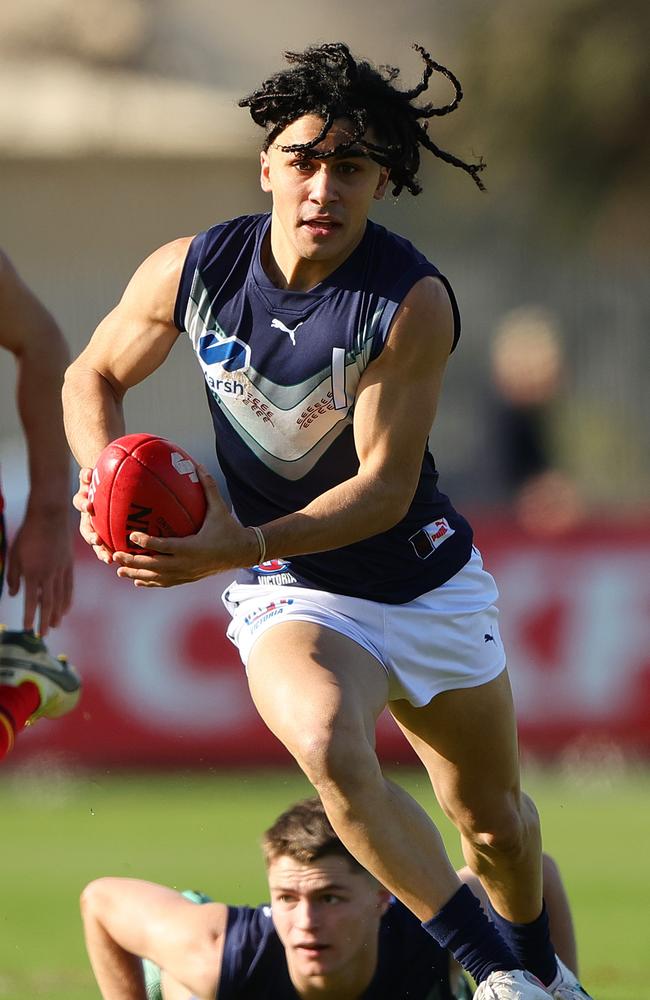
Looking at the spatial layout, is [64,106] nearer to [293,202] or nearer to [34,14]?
[34,14]

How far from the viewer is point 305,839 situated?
5.34 metres

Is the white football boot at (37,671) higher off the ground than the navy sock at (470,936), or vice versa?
the white football boot at (37,671)

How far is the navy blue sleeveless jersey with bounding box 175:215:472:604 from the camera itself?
492 cm

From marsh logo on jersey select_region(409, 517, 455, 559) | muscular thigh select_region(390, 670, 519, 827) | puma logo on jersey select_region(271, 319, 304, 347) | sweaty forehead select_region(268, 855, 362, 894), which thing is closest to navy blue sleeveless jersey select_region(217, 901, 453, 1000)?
sweaty forehead select_region(268, 855, 362, 894)

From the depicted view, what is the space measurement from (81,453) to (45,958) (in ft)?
9.38

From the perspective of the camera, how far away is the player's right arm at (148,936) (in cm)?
543

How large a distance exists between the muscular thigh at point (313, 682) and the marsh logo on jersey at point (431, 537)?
0.43 meters

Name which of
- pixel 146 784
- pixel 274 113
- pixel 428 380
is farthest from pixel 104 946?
pixel 146 784

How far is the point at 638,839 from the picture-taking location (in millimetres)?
9891

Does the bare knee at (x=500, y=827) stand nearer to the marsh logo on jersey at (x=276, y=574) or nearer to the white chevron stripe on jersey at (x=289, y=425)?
the marsh logo on jersey at (x=276, y=574)

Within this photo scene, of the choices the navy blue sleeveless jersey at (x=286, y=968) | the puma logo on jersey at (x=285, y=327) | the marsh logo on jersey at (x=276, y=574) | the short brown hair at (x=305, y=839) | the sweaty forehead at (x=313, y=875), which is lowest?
the navy blue sleeveless jersey at (x=286, y=968)

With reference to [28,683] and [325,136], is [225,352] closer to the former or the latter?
[325,136]

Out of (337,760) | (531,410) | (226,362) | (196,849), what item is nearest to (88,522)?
(226,362)

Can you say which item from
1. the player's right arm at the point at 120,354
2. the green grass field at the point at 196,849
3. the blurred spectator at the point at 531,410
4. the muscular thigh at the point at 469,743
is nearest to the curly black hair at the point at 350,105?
the player's right arm at the point at 120,354
